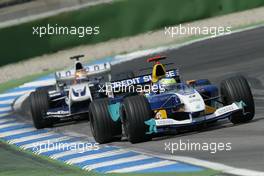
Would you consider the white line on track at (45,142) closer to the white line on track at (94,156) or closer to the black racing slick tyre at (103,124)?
the black racing slick tyre at (103,124)

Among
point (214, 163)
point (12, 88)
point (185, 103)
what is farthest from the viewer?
point (12, 88)

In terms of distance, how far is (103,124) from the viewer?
14438 millimetres

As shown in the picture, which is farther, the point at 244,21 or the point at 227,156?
the point at 244,21

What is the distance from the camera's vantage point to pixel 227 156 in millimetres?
11391

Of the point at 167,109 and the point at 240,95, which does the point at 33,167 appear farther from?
the point at 240,95

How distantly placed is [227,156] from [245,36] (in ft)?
49.2

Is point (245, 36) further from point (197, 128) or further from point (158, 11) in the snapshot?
point (197, 128)

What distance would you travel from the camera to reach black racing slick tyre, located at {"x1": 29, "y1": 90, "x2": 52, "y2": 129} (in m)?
18.2

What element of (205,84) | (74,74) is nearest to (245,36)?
(74,74)

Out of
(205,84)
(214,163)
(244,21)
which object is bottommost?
(214,163)

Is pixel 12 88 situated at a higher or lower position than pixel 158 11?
lower

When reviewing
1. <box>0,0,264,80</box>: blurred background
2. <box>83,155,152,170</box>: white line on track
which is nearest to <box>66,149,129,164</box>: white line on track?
<box>83,155,152,170</box>: white line on track

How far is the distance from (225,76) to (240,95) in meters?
6.79

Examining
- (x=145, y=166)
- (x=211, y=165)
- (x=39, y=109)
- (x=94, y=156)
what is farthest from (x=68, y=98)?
(x=211, y=165)
